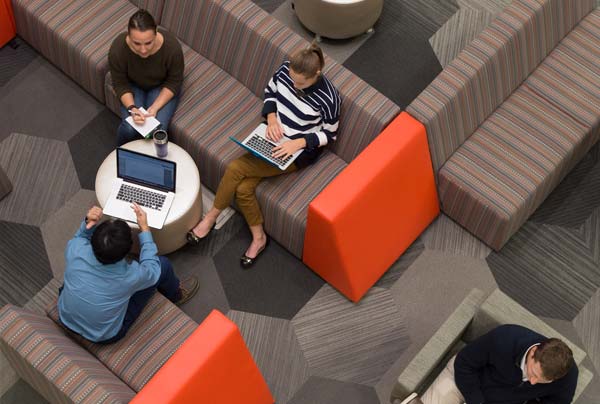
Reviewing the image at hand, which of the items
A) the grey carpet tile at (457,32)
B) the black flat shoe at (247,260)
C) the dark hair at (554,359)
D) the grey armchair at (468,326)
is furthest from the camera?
the grey carpet tile at (457,32)

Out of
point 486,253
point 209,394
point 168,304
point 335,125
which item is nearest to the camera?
point 209,394

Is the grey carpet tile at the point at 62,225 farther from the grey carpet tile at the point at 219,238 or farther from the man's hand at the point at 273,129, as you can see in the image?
the man's hand at the point at 273,129

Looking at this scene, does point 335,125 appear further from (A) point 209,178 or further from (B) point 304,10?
(B) point 304,10

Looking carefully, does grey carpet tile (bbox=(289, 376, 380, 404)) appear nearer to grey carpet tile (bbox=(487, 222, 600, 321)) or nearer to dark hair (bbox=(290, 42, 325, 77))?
grey carpet tile (bbox=(487, 222, 600, 321))

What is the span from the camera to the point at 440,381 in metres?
4.41

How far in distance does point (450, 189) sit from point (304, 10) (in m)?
1.64

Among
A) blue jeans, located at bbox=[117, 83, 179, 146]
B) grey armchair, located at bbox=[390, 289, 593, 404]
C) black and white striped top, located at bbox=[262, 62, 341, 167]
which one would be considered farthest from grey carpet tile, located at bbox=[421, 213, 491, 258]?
blue jeans, located at bbox=[117, 83, 179, 146]

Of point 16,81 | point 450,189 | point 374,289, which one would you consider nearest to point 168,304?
point 374,289

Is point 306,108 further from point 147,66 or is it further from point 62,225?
point 62,225

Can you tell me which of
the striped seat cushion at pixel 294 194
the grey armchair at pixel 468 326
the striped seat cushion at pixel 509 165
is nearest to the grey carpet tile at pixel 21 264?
the striped seat cushion at pixel 294 194

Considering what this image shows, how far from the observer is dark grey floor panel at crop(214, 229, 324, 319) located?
508cm

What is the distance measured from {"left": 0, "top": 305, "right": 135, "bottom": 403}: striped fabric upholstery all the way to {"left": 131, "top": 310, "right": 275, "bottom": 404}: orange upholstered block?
0.87 feet

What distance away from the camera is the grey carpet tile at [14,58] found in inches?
229

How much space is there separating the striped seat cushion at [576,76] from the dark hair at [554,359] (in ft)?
6.05
